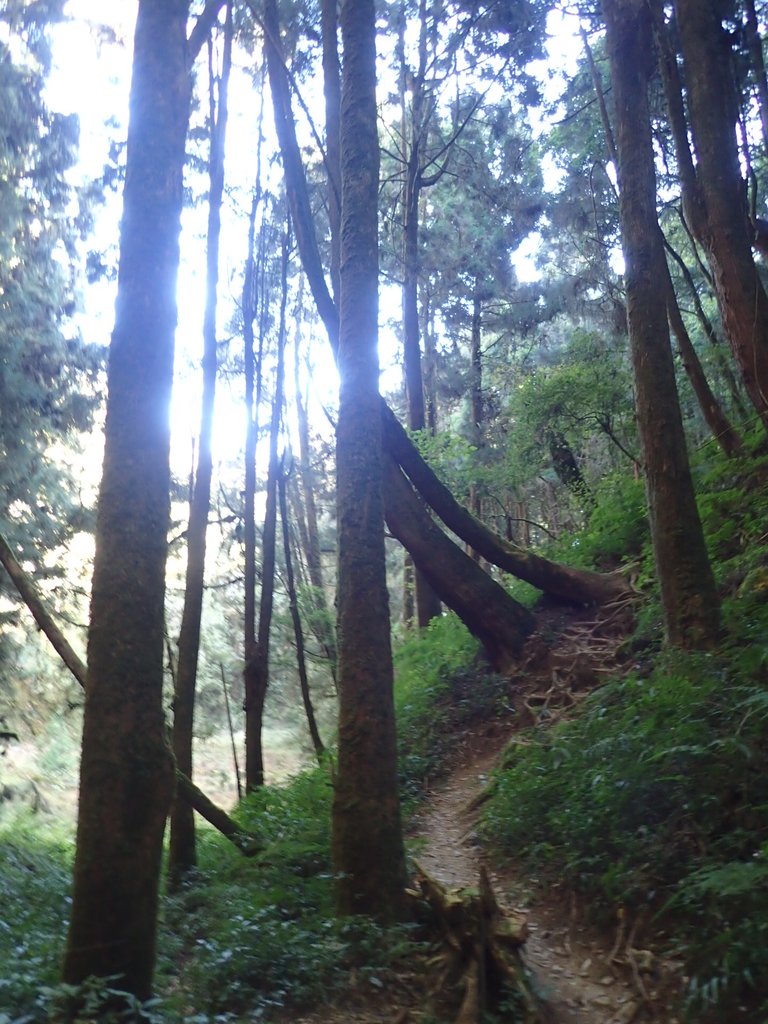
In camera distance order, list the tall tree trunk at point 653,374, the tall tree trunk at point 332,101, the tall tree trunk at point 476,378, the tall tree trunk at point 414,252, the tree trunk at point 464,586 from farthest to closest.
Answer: the tall tree trunk at point 476,378, the tall tree trunk at point 414,252, the tall tree trunk at point 332,101, the tree trunk at point 464,586, the tall tree trunk at point 653,374

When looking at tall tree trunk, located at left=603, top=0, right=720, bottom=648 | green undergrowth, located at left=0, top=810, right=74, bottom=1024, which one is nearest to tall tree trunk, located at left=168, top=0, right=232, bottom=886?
green undergrowth, located at left=0, top=810, right=74, bottom=1024

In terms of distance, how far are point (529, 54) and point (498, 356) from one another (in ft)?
35.1

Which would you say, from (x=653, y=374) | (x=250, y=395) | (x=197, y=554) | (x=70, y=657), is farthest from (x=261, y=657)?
(x=653, y=374)

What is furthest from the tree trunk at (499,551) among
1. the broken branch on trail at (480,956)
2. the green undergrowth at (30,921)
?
the green undergrowth at (30,921)

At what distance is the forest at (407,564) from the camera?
4676 millimetres

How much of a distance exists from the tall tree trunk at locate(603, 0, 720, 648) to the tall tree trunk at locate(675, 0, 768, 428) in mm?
1926

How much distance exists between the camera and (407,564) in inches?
850

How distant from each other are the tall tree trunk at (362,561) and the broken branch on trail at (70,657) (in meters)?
2.78

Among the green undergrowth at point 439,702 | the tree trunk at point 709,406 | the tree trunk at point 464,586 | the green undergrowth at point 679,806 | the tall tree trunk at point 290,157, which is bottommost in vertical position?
the green undergrowth at point 679,806

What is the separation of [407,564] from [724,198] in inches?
530

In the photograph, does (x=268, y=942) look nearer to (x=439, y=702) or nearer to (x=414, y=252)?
(x=439, y=702)

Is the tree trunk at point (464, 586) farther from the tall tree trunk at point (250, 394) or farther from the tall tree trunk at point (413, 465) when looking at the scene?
the tall tree trunk at point (250, 394)

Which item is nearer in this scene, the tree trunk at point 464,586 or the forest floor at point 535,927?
the forest floor at point 535,927

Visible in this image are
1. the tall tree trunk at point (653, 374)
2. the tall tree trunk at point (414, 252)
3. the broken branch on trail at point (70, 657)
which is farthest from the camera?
the tall tree trunk at point (414, 252)
